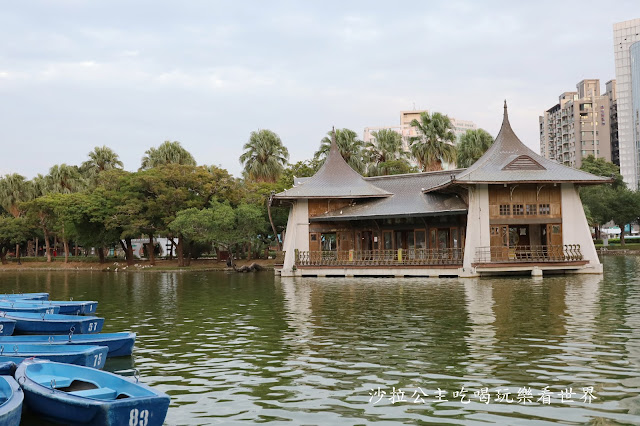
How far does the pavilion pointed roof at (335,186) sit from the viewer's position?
144ft

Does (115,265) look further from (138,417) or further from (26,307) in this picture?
(138,417)

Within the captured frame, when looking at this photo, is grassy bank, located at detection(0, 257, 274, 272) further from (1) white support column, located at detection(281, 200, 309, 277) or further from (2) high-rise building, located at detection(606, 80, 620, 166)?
(2) high-rise building, located at detection(606, 80, 620, 166)

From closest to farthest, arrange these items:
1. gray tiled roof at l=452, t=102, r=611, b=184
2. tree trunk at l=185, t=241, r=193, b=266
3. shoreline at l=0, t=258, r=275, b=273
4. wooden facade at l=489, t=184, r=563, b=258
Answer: gray tiled roof at l=452, t=102, r=611, b=184
wooden facade at l=489, t=184, r=563, b=258
shoreline at l=0, t=258, r=275, b=273
tree trunk at l=185, t=241, r=193, b=266

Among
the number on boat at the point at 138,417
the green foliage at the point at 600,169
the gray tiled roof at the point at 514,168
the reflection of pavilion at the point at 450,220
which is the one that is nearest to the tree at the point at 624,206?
the green foliage at the point at 600,169

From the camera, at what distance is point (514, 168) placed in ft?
126

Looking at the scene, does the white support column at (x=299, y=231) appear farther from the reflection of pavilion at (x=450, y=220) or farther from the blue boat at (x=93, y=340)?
the blue boat at (x=93, y=340)

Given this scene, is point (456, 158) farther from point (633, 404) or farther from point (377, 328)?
point (633, 404)

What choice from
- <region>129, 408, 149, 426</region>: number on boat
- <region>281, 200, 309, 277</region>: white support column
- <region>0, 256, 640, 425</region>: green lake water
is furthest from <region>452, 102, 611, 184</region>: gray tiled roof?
<region>129, 408, 149, 426</region>: number on boat

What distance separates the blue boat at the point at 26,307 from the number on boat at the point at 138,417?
12.6 m

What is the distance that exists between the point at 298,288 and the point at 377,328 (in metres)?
16.1

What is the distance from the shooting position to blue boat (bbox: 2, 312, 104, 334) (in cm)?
1577

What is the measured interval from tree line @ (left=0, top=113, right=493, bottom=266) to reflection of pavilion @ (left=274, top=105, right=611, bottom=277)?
8468 mm

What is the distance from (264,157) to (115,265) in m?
19.6

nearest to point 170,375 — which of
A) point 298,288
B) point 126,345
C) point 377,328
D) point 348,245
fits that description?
point 126,345
